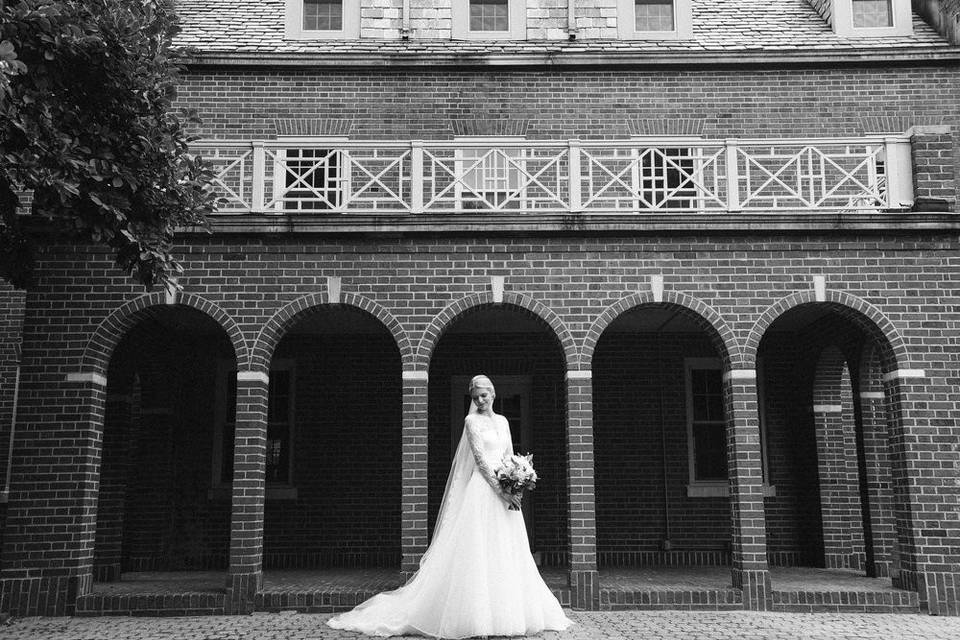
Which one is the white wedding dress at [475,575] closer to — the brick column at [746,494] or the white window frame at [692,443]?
the brick column at [746,494]

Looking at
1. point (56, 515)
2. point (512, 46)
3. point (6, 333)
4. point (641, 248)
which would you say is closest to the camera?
point (56, 515)

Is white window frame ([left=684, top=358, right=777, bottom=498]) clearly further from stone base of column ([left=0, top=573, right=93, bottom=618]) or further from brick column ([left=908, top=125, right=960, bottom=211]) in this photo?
stone base of column ([left=0, top=573, right=93, bottom=618])

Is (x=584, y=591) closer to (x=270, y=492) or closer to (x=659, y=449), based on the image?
(x=659, y=449)

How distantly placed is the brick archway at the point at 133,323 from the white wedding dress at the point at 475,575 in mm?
3421

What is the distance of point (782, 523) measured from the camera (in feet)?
44.9

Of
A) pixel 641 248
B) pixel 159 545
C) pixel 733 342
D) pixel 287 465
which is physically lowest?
pixel 159 545

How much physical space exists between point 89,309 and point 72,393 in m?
0.99

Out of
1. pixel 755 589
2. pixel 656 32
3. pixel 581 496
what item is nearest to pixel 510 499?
pixel 581 496

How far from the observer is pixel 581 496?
404 inches

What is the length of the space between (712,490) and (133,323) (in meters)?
8.59

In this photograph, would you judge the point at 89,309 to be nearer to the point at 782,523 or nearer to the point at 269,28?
the point at 269,28

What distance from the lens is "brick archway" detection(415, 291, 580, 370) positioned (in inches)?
417

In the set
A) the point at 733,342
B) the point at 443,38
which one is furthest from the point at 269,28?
the point at 733,342

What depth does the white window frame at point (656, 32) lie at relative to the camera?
14.6 metres
